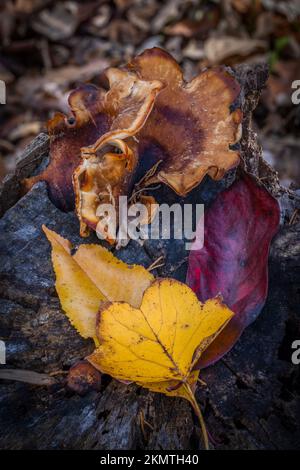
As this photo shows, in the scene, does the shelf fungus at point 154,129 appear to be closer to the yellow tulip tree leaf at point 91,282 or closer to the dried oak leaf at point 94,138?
the dried oak leaf at point 94,138

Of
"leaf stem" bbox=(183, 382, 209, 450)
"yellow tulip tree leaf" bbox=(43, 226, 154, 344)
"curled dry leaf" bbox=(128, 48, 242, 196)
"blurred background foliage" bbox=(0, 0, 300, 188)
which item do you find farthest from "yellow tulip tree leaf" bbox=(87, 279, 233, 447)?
"blurred background foliage" bbox=(0, 0, 300, 188)

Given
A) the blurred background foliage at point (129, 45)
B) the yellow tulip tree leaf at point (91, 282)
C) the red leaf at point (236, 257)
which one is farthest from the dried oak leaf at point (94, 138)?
the blurred background foliage at point (129, 45)

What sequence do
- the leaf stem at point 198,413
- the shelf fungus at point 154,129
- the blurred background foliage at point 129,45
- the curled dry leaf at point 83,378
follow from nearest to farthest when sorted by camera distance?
the leaf stem at point 198,413
the curled dry leaf at point 83,378
the shelf fungus at point 154,129
the blurred background foliage at point 129,45

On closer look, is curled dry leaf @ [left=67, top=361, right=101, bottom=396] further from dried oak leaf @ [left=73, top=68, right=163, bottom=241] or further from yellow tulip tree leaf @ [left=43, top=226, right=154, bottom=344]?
dried oak leaf @ [left=73, top=68, right=163, bottom=241]

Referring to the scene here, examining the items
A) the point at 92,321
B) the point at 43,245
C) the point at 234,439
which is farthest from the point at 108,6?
the point at 234,439

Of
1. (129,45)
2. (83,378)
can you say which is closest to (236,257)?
(83,378)

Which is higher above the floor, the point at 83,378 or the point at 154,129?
the point at 154,129

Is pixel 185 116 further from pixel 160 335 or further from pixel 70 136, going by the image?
pixel 160 335
